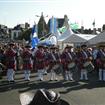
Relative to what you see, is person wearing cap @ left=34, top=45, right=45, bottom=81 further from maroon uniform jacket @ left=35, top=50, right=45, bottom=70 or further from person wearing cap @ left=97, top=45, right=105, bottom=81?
person wearing cap @ left=97, top=45, right=105, bottom=81

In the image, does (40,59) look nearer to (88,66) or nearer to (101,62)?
(88,66)

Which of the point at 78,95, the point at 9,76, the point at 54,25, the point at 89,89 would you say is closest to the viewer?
the point at 78,95

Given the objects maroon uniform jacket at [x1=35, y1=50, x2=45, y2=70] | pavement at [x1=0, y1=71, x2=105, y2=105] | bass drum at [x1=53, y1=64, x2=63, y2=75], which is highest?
maroon uniform jacket at [x1=35, y1=50, x2=45, y2=70]

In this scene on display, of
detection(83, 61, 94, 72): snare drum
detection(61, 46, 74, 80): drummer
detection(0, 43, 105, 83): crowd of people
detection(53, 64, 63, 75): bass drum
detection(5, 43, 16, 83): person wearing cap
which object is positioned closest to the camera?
detection(5, 43, 16, 83): person wearing cap

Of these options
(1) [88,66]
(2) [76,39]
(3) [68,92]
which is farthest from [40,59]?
(2) [76,39]

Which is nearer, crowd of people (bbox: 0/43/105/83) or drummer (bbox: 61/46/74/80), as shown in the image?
crowd of people (bbox: 0/43/105/83)

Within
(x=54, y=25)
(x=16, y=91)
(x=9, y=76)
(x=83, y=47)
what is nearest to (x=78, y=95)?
(x=16, y=91)

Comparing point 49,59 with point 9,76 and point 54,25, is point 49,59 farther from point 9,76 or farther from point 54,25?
point 54,25

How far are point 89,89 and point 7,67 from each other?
12.1 ft

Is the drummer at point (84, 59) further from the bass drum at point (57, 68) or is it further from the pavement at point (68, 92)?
the pavement at point (68, 92)

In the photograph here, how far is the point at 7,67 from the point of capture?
42.4ft

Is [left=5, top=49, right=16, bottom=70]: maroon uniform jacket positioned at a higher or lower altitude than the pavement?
higher

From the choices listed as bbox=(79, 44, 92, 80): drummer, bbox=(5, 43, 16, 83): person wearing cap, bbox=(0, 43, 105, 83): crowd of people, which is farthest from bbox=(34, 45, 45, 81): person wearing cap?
bbox=(79, 44, 92, 80): drummer

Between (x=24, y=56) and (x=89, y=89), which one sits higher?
(x=24, y=56)
